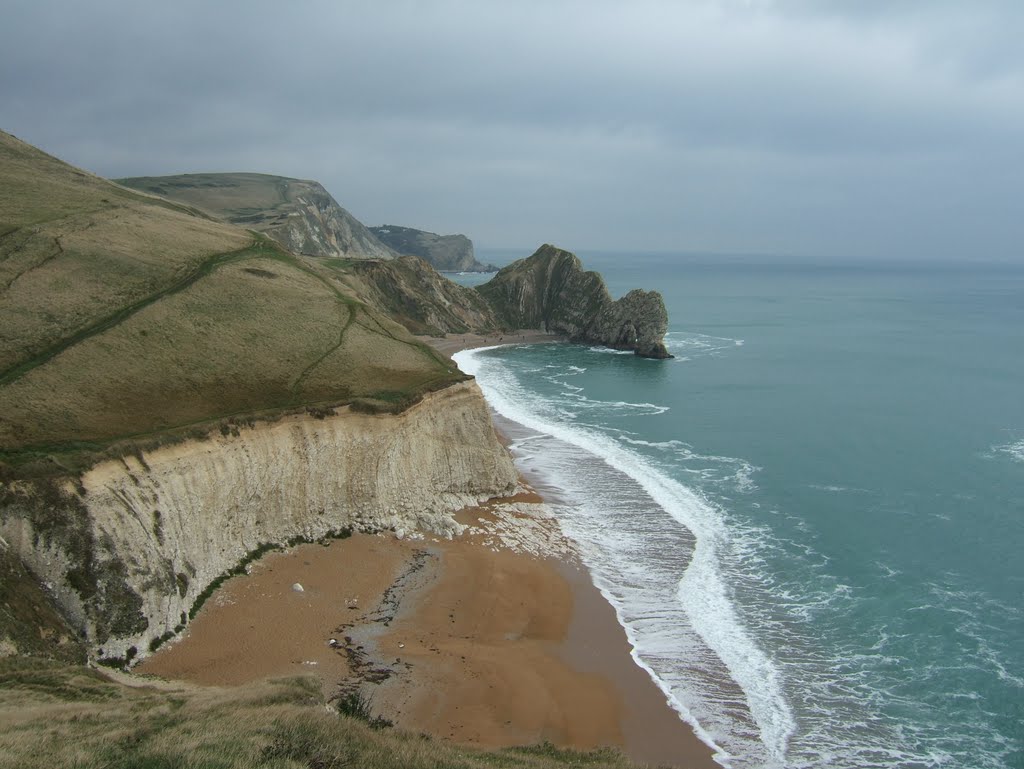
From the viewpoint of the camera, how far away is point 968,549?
115ft

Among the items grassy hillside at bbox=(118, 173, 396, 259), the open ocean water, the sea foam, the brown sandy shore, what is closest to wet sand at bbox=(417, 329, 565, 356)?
the open ocean water

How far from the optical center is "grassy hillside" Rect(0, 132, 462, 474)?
96.9ft

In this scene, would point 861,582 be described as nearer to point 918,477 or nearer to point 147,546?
point 918,477

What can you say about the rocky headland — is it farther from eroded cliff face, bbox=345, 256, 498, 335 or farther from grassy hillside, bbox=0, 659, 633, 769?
eroded cliff face, bbox=345, 256, 498, 335

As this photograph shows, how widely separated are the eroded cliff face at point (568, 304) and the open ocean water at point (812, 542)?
25.0 metres

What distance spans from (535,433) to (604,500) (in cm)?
1570

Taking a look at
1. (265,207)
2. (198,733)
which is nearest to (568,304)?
(265,207)

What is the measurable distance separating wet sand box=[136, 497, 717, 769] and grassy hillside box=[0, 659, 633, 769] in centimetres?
398

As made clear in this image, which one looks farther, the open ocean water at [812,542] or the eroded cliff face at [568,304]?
the eroded cliff face at [568,304]

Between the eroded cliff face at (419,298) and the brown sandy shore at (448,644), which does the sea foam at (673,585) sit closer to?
the brown sandy shore at (448,644)

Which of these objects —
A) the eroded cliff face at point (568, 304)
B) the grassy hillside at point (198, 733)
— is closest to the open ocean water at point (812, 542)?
the grassy hillside at point (198, 733)

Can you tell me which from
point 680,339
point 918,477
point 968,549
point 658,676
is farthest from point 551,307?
point 658,676

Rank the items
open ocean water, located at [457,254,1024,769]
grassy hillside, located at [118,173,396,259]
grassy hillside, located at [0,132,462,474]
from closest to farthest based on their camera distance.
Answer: open ocean water, located at [457,254,1024,769] < grassy hillside, located at [0,132,462,474] < grassy hillside, located at [118,173,396,259]

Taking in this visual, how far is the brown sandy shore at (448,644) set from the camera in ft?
75.2
